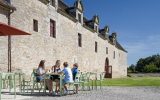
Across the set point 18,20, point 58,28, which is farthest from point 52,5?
point 18,20

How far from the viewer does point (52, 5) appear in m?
26.2

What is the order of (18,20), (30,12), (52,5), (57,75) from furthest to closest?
(52,5), (30,12), (18,20), (57,75)

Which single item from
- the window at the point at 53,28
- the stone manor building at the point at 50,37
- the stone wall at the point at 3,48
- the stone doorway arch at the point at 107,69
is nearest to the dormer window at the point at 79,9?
the stone manor building at the point at 50,37

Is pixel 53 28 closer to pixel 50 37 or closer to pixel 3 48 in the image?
pixel 50 37

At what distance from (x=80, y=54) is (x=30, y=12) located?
12030mm

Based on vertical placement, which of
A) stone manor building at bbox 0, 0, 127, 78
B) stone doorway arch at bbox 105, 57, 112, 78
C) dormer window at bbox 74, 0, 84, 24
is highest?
dormer window at bbox 74, 0, 84, 24

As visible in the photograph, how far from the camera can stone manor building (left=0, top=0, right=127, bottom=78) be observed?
1966 cm

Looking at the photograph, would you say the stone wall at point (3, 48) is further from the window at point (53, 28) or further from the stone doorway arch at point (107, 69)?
the stone doorway arch at point (107, 69)

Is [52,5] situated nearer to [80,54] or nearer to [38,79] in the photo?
[80,54]

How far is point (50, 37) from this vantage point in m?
25.2

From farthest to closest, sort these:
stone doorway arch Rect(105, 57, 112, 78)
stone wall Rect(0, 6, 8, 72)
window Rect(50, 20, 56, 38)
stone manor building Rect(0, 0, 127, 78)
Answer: stone doorway arch Rect(105, 57, 112, 78) < window Rect(50, 20, 56, 38) < stone manor building Rect(0, 0, 127, 78) < stone wall Rect(0, 6, 8, 72)

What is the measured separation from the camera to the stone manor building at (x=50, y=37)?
64.5 feet

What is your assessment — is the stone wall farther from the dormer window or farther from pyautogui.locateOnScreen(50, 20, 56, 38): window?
the dormer window

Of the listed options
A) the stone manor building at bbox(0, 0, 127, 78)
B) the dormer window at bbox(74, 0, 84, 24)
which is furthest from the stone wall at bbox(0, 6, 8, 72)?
the dormer window at bbox(74, 0, 84, 24)
